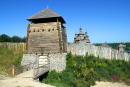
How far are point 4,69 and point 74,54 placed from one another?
9837 mm

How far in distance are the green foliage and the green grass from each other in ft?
16.2

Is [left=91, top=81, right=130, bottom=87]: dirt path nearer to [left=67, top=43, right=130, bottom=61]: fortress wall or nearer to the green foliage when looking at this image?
the green foliage

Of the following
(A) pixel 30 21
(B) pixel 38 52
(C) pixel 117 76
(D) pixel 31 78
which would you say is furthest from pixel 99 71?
(D) pixel 31 78

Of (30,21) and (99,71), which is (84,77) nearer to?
(99,71)

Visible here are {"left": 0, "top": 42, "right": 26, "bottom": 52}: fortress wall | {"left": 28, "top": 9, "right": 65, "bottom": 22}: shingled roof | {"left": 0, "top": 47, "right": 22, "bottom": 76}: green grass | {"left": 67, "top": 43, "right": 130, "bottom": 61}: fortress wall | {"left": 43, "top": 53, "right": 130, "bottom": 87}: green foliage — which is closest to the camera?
{"left": 43, "top": 53, "right": 130, "bottom": 87}: green foliage

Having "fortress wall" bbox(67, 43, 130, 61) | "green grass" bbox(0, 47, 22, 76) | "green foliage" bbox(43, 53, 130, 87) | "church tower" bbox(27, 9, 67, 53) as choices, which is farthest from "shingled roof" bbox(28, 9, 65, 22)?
"fortress wall" bbox(67, 43, 130, 61)

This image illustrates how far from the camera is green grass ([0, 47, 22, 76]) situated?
28641 millimetres

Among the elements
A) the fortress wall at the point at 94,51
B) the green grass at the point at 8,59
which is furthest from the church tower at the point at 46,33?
the fortress wall at the point at 94,51

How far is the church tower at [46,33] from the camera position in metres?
29.7

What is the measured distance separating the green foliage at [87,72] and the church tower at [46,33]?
2.19 metres

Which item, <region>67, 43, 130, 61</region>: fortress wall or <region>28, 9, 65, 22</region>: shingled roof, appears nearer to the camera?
<region>28, 9, 65, 22</region>: shingled roof

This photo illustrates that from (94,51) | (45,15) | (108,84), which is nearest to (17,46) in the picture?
(45,15)

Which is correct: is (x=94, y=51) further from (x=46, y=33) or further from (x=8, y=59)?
(x=8, y=59)

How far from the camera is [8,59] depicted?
3114 cm
